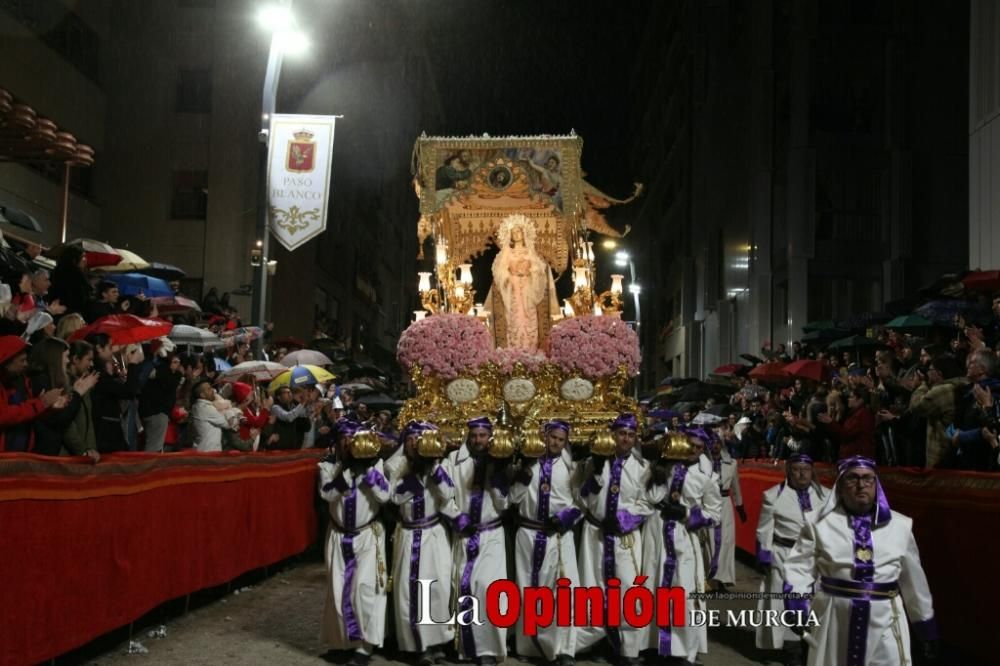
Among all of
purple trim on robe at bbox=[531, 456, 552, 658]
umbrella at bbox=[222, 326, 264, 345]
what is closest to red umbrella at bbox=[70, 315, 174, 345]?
umbrella at bbox=[222, 326, 264, 345]

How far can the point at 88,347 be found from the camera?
343 inches

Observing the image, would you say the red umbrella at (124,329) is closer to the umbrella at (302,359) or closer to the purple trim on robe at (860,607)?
the purple trim on robe at (860,607)

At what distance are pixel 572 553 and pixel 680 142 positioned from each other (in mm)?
38080

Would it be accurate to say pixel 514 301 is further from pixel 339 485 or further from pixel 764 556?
pixel 764 556

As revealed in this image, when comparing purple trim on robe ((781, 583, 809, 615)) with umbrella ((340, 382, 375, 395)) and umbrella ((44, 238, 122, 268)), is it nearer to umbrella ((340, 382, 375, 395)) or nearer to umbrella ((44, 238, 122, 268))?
umbrella ((44, 238, 122, 268))

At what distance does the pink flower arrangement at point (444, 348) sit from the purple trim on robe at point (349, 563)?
457cm

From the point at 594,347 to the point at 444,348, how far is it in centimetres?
181

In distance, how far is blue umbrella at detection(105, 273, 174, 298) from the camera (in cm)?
1483

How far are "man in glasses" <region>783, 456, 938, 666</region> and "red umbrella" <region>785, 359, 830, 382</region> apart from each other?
1074 centimetres

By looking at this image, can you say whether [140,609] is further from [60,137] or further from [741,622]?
[60,137]

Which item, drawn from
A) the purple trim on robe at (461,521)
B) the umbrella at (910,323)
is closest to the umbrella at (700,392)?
the umbrella at (910,323)

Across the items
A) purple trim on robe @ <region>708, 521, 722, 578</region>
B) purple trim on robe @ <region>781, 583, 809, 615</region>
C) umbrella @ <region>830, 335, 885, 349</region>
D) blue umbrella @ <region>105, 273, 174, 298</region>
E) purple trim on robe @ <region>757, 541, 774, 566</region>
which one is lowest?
purple trim on robe @ <region>708, 521, 722, 578</region>

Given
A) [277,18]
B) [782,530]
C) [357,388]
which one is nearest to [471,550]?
[782,530]

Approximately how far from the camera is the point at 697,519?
8.95 metres
